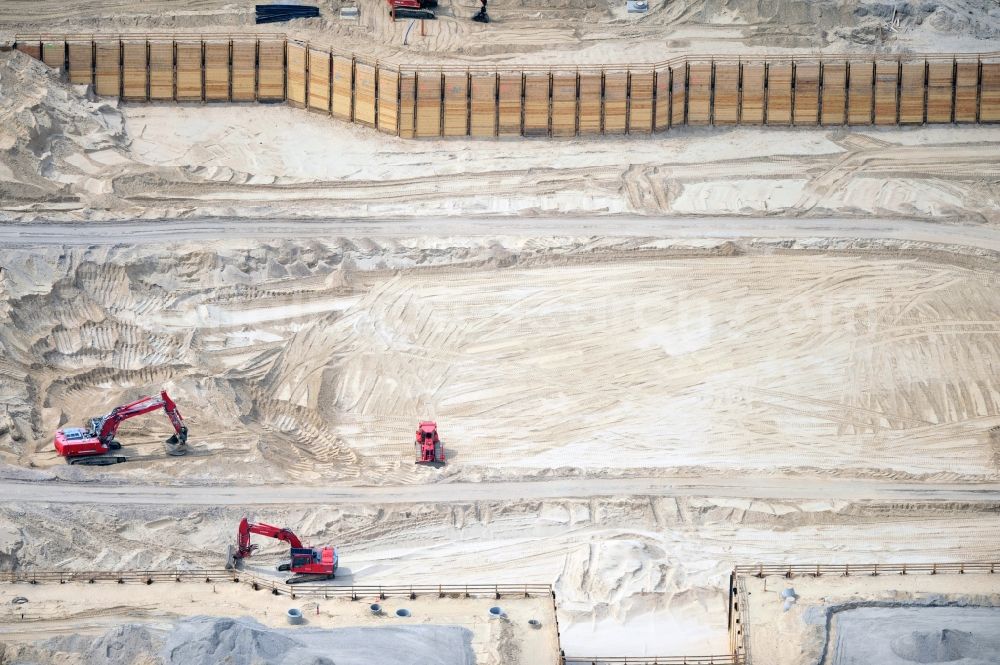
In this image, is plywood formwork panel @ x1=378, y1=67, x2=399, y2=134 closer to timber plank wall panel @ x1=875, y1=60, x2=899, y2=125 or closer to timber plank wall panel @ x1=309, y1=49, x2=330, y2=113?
timber plank wall panel @ x1=309, y1=49, x2=330, y2=113

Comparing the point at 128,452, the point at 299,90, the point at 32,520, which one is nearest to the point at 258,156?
the point at 299,90

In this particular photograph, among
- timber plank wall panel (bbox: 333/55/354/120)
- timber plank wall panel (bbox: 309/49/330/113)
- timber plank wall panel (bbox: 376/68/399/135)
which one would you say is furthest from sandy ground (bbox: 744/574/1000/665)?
timber plank wall panel (bbox: 309/49/330/113)

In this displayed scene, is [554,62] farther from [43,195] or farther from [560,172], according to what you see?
[43,195]

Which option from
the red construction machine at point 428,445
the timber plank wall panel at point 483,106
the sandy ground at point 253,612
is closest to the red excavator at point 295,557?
the sandy ground at point 253,612

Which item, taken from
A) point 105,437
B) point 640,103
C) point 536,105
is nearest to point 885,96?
point 640,103

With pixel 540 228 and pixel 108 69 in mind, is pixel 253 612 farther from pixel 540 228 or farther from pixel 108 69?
pixel 108 69

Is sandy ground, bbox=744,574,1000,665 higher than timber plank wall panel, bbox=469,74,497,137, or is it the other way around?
timber plank wall panel, bbox=469,74,497,137
